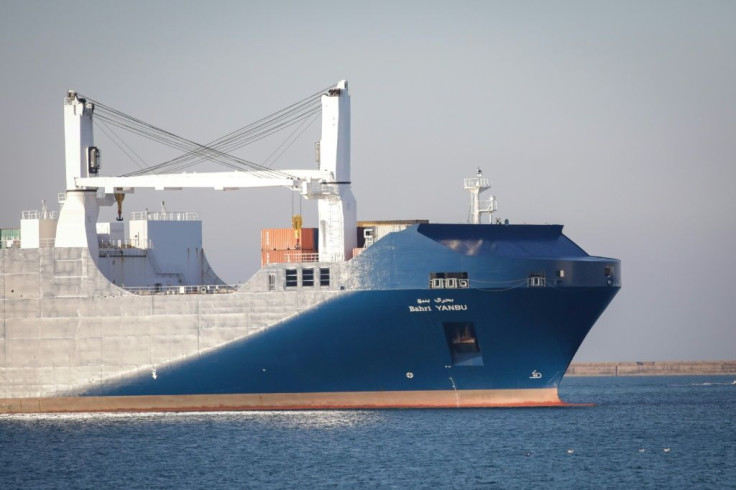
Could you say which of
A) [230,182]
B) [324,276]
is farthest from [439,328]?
[230,182]

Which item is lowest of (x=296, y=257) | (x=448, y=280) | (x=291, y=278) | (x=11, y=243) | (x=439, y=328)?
(x=439, y=328)

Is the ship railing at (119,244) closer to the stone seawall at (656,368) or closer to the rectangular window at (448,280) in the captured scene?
the rectangular window at (448,280)

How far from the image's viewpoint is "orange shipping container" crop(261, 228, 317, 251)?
215ft

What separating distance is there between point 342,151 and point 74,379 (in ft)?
50.6

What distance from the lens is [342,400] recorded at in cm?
6266

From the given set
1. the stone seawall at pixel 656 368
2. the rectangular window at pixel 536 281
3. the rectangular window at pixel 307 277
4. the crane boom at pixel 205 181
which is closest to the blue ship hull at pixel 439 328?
the rectangular window at pixel 536 281

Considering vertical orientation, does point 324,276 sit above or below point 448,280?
above

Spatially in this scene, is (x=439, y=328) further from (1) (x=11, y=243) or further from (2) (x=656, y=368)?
(2) (x=656, y=368)

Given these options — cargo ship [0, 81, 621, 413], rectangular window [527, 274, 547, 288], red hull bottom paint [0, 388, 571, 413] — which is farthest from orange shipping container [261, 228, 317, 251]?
rectangular window [527, 274, 547, 288]

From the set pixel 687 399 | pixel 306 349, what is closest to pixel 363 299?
pixel 306 349

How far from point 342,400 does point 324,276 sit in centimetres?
517

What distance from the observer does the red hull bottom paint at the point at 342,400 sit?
62094 mm

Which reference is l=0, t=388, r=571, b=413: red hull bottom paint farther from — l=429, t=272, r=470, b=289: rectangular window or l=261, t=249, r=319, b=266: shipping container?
l=261, t=249, r=319, b=266: shipping container

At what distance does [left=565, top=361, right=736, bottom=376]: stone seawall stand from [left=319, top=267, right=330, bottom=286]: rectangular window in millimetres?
92859
